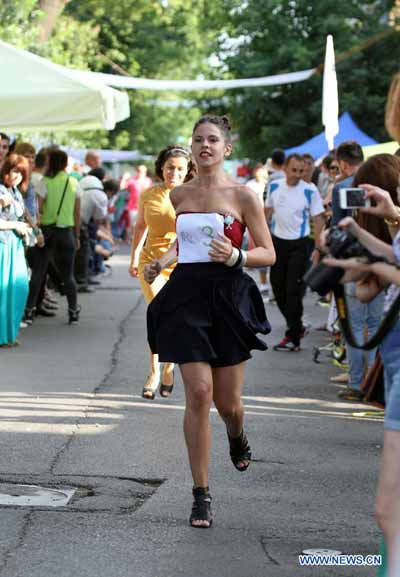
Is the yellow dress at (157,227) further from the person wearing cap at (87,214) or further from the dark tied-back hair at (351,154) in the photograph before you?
the person wearing cap at (87,214)

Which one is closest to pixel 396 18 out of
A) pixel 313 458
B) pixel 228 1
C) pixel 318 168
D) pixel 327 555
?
pixel 228 1

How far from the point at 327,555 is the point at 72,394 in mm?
4957

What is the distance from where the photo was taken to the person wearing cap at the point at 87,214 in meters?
21.1

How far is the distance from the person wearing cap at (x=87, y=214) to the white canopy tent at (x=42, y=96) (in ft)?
20.1

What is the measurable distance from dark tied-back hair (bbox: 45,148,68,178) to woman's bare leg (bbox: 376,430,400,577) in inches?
472

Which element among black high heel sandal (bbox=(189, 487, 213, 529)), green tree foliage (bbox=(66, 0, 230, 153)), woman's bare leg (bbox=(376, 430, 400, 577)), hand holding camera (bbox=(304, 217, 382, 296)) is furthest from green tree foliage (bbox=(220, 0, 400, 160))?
woman's bare leg (bbox=(376, 430, 400, 577))

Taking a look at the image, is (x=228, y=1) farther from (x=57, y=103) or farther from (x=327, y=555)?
(x=327, y=555)

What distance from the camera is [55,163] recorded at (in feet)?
53.5

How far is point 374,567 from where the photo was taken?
5.94 metres

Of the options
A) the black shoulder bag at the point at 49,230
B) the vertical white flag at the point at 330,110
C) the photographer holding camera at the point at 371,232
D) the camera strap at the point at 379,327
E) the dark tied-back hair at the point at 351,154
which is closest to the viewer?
the camera strap at the point at 379,327

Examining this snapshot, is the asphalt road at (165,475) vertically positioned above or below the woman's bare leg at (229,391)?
below

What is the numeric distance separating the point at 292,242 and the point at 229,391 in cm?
763

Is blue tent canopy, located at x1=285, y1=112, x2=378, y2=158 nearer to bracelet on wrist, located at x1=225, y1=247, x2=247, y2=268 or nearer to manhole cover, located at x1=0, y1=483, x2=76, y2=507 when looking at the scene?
manhole cover, located at x1=0, y1=483, x2=76, y2=507

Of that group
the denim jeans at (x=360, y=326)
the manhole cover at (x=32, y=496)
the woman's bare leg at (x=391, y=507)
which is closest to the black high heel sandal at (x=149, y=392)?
the denim jeans at (x=360, y=326)
